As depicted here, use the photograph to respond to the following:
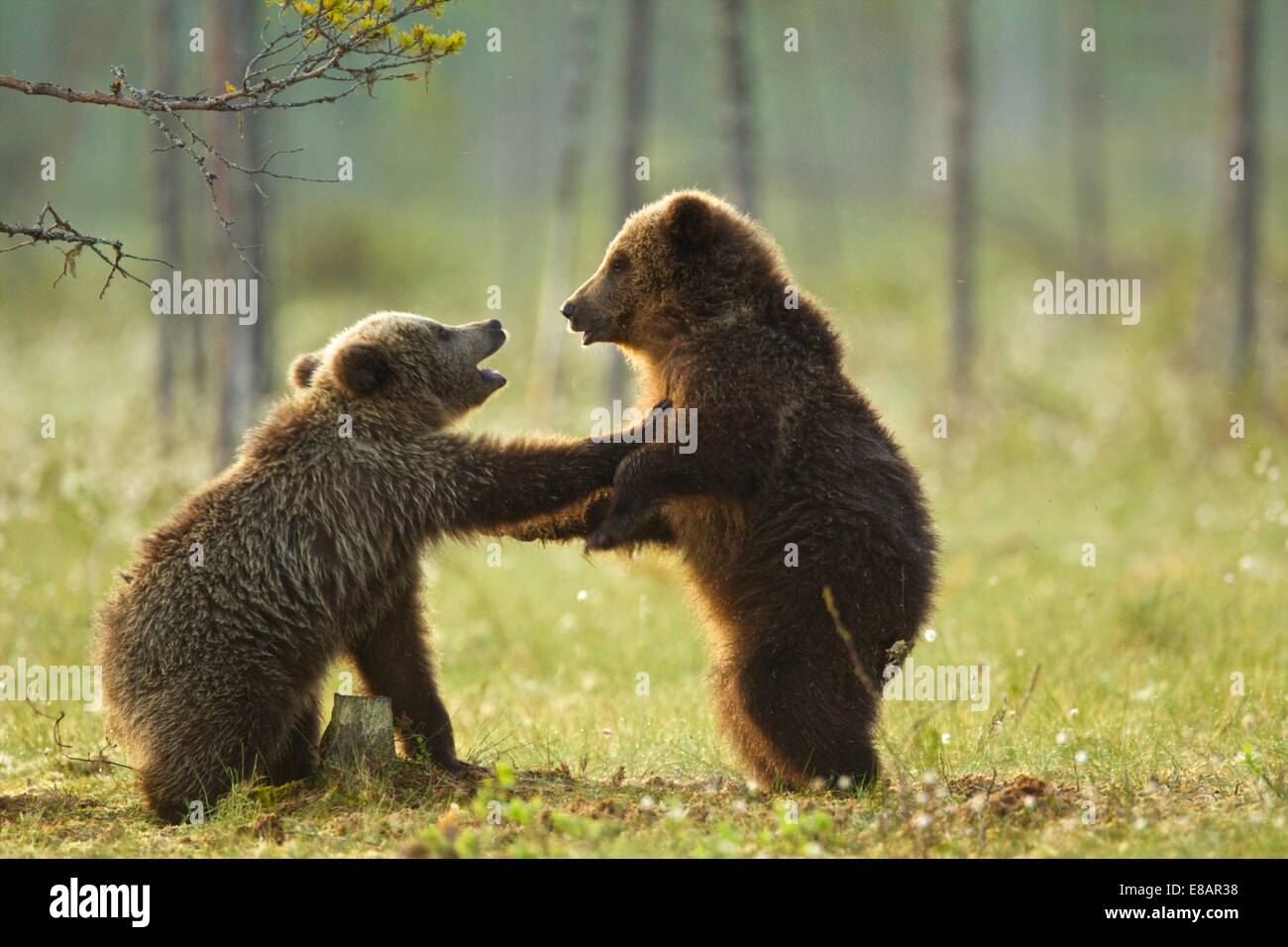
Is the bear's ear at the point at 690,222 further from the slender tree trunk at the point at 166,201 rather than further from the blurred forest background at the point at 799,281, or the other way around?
the slender tree trunk at the point at 166,201

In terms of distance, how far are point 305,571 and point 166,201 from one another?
52.0 feet

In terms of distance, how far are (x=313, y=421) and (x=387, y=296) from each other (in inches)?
1301

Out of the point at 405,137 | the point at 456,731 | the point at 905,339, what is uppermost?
the point at 405,137

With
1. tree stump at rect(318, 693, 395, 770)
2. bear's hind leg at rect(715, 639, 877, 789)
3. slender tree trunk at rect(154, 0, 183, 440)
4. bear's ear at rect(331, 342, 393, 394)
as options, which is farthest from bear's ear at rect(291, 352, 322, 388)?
slender tree trunk at rect(154, 0, 183, 440)

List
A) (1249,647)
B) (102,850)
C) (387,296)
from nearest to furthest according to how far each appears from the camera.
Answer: (102,850), (1249,647), (387,296)

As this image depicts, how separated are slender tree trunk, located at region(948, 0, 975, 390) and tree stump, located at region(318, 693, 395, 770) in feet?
48.0

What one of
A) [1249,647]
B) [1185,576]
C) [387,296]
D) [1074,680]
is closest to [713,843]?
[1074,680]

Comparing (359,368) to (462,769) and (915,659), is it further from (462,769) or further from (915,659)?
(915,659)

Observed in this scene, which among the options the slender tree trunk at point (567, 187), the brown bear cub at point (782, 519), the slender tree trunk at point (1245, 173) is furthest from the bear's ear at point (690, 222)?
the slender tree trunk at point (1245, 173)

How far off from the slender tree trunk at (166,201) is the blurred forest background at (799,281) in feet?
0.24

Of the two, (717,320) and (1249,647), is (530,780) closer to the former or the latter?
(717,320)

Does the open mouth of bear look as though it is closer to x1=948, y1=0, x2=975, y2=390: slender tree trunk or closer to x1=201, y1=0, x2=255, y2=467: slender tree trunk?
x1=201, y1=0, x2=255, y2=467: slender tree trunk

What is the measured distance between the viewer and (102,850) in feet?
18.2

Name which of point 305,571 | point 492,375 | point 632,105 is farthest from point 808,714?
point 632,105
